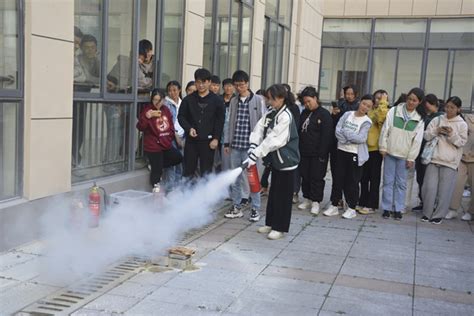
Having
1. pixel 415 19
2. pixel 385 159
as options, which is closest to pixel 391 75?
pixel 415 19

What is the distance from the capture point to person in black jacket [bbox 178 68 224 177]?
6.87 m

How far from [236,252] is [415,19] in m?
15.0

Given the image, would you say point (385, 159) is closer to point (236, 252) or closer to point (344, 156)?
point (344, 156)

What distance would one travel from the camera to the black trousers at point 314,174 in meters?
7.41

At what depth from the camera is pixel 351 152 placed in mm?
7195

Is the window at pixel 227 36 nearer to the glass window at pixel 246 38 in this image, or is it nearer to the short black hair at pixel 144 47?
the glass window at pixel 246 38

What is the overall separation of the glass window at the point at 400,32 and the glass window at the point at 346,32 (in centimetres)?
39

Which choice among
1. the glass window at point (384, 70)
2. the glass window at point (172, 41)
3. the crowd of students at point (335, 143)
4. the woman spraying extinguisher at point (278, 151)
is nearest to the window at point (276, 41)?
the glass window at point (172, 41)

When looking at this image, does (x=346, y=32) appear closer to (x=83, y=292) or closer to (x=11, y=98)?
(x=11, y=98)

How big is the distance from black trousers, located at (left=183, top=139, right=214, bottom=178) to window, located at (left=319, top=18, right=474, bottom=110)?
42.5 ft

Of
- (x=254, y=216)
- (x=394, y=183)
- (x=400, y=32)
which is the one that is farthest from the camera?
(x=400, y=32)

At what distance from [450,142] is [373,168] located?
3.72 ft

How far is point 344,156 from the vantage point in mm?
7289

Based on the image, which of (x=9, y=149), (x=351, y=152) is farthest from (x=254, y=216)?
(x=9, y=149)
